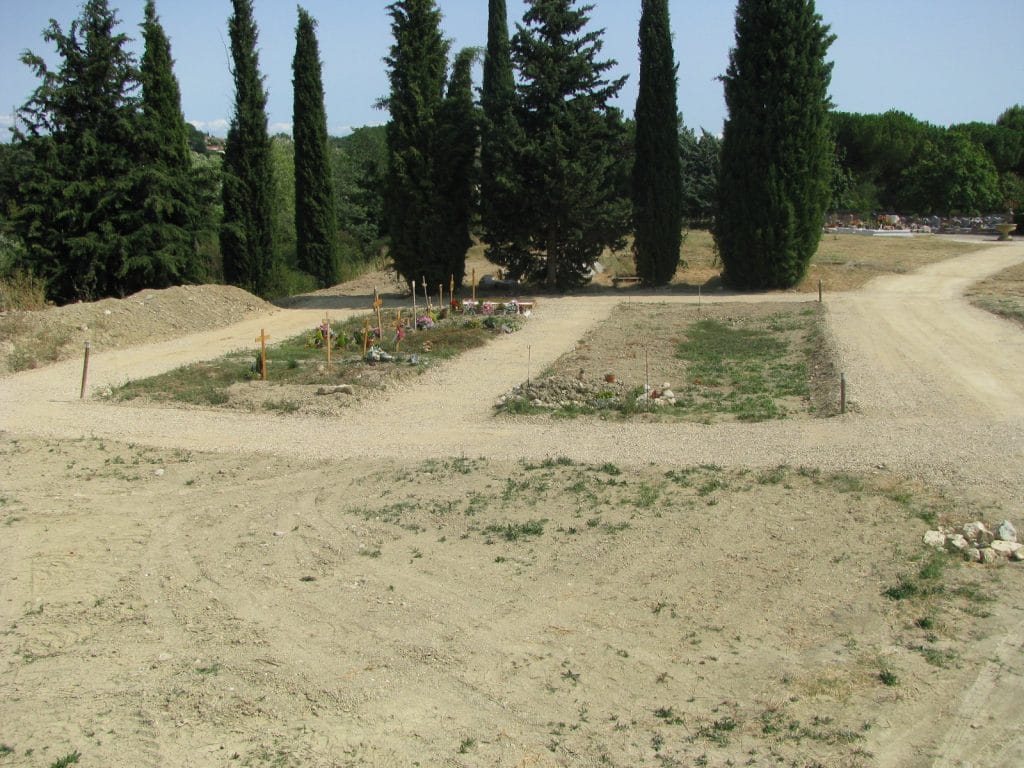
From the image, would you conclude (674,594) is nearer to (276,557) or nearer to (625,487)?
(625,487)

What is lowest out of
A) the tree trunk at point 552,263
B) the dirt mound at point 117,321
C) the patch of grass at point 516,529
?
the patch of grass at point 516,529

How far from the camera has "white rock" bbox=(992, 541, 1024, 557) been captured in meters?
8.25

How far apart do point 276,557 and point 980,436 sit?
8.54 metres

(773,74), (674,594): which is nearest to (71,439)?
(674,594)

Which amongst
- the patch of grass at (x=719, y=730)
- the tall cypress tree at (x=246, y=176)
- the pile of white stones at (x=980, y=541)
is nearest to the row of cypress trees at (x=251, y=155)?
the tall cypress tree at (x=246, y=176)

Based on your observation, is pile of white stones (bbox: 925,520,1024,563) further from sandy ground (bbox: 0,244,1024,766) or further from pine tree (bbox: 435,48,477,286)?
pine tree (bbox: 435,48,477,286)

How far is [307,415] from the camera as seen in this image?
14.0 m

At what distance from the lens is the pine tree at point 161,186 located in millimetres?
24516

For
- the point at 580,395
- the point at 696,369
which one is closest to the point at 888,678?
the point at 580,395

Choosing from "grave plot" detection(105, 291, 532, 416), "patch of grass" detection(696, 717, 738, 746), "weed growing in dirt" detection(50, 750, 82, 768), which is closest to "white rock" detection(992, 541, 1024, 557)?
"patch of grass" detection(696, 717, 738, 746)

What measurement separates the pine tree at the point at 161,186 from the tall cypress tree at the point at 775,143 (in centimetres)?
1524

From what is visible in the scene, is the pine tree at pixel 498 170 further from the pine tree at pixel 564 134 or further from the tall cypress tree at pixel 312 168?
the tall cypress tree at pixel 312 168

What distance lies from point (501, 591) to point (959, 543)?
411 cm

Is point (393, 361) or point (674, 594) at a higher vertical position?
point (393, 361)
